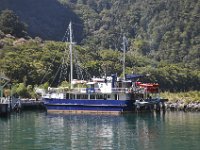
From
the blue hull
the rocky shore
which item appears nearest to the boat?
the blue hull

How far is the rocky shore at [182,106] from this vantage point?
101 meters

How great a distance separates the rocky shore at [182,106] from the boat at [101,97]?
9.90 metres

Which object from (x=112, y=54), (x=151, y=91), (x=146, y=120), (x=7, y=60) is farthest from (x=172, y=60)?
(x=146, y=120)

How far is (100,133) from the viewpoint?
2482 inches

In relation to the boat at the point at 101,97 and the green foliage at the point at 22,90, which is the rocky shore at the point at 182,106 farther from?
the green foliage at the point at 22,90

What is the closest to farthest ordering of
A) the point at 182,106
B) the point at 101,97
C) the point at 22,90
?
the point at 101,97 < the point at 182,106 < the point at 22,90

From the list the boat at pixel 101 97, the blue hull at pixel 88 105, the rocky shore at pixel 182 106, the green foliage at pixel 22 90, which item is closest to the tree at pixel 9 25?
the green foliage at pixel 22 90

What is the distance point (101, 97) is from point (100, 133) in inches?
1120

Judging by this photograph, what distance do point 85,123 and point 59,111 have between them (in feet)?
57.6

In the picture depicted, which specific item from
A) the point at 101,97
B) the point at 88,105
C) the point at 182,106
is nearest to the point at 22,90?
the point at 88,105

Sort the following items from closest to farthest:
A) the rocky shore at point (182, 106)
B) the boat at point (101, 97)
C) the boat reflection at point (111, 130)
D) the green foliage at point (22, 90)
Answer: the boat reflection at point (111, 130) < the boat at point (101, 97) < the rocky shore at point (182, 106) < the green foliage at point (22, 90)

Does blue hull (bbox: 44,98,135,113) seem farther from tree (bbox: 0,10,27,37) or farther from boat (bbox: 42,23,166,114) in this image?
tree (bbox: 0,10,27,37)

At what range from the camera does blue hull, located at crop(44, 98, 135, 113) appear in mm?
88812

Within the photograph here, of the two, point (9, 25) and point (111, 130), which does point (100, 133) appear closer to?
point (111, 130)
